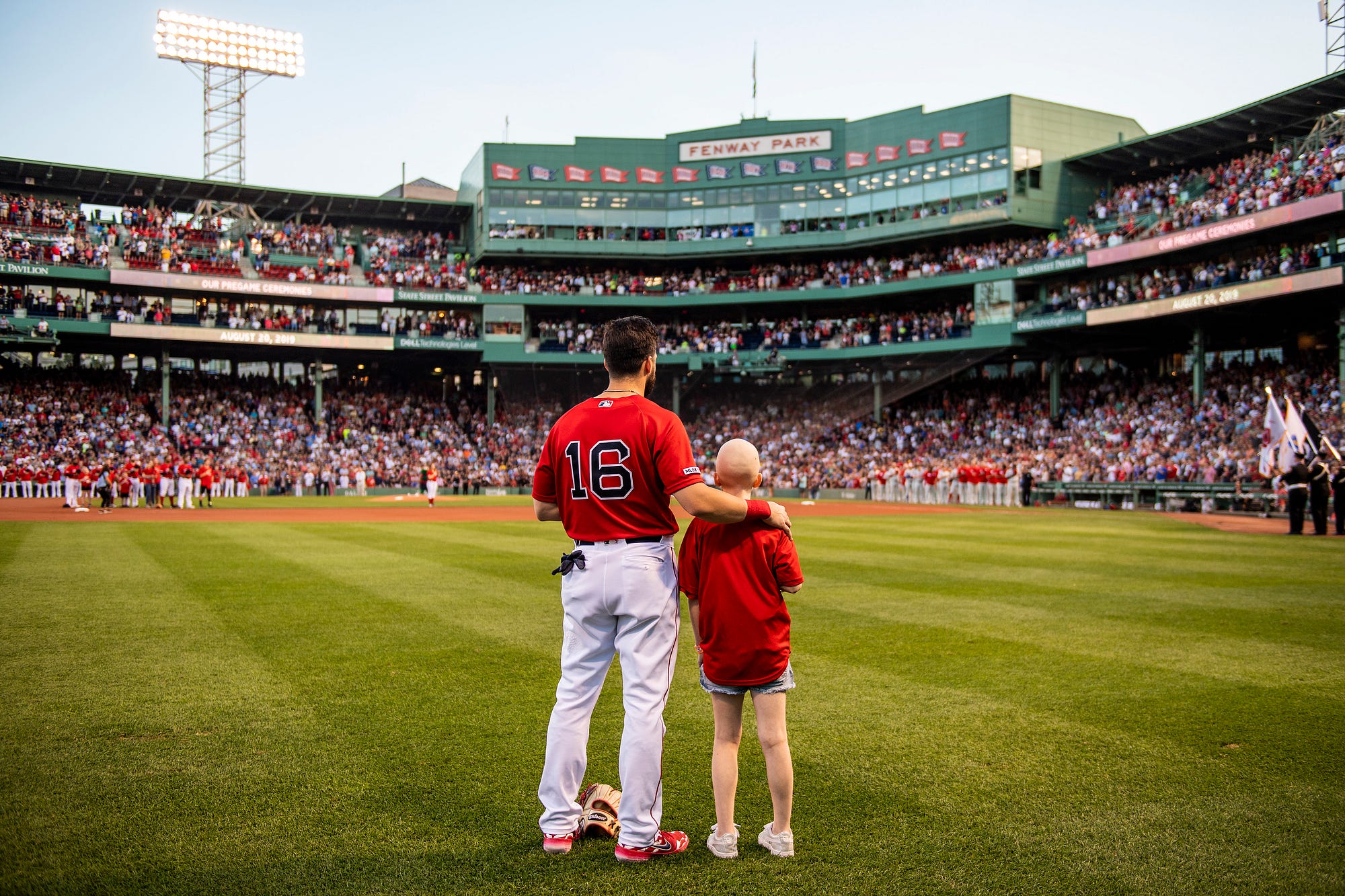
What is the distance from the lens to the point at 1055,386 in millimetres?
46344

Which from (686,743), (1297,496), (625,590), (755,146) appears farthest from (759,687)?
(755,146)

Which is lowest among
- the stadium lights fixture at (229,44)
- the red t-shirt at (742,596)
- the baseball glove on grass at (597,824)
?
the baseball glove on grass at (597,824)

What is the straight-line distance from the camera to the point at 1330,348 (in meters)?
37.2

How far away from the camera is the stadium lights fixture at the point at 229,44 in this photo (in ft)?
177

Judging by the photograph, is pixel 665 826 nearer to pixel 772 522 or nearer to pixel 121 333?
pixel 772 522

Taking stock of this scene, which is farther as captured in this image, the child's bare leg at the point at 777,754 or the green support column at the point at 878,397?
the green support column at the point at 878,397

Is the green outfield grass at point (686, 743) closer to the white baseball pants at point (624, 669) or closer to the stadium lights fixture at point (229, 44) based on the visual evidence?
the white baseball pants at point (624, 669)

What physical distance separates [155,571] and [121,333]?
4028 centimetres

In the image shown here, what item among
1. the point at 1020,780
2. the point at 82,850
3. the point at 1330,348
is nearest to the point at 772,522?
the point at 1020,780

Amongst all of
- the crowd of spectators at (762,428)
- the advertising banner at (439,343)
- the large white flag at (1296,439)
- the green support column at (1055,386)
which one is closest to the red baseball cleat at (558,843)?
the large white flag at (1296,439)

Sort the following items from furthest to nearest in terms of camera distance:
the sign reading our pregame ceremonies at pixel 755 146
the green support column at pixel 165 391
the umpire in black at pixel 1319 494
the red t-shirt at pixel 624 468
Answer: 1. the sign reading our pregame ceremonies at pixel 755 146
2. the green support column at pixel 165 391
3. the umpire in black at pixel 1319 494
4. the red t-shirt at pixel 624 468

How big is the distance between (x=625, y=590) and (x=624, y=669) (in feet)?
1.25

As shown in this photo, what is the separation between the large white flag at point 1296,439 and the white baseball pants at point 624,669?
74.8ft

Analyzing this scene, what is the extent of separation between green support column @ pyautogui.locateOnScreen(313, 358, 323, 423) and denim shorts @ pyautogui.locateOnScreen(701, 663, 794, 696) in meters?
50.5
